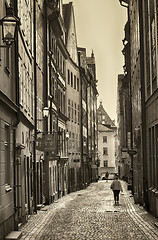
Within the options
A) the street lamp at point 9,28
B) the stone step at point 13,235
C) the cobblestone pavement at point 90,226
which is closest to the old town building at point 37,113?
the stone step at point 13,235

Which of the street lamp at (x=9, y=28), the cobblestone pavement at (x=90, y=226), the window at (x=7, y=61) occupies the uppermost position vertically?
the window at (x=7, y=61)

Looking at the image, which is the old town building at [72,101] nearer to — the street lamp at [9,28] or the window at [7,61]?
the window at [7,61]

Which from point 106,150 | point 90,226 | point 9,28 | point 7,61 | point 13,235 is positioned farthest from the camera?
point 106,150

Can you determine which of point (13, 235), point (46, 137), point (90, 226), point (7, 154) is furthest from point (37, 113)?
point (13, 235)

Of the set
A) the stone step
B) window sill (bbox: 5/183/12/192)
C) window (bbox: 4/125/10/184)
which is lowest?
the stone step

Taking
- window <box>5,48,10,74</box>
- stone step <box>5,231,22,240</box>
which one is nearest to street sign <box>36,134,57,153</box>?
window <box>5,48,10,74</box>

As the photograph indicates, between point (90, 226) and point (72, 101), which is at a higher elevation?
point (72, 101)

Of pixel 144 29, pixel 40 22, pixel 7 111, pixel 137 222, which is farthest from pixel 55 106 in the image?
pixel 7 111

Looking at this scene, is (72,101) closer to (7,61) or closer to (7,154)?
(7,61)

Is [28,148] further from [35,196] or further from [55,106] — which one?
[55,106]

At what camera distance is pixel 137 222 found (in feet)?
62.7

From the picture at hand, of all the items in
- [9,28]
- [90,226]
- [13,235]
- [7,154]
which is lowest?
[90,226]

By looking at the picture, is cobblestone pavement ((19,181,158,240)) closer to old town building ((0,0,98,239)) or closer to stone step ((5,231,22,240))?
stone step ((5,231,22,240))

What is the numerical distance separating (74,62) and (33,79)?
1007 inches
